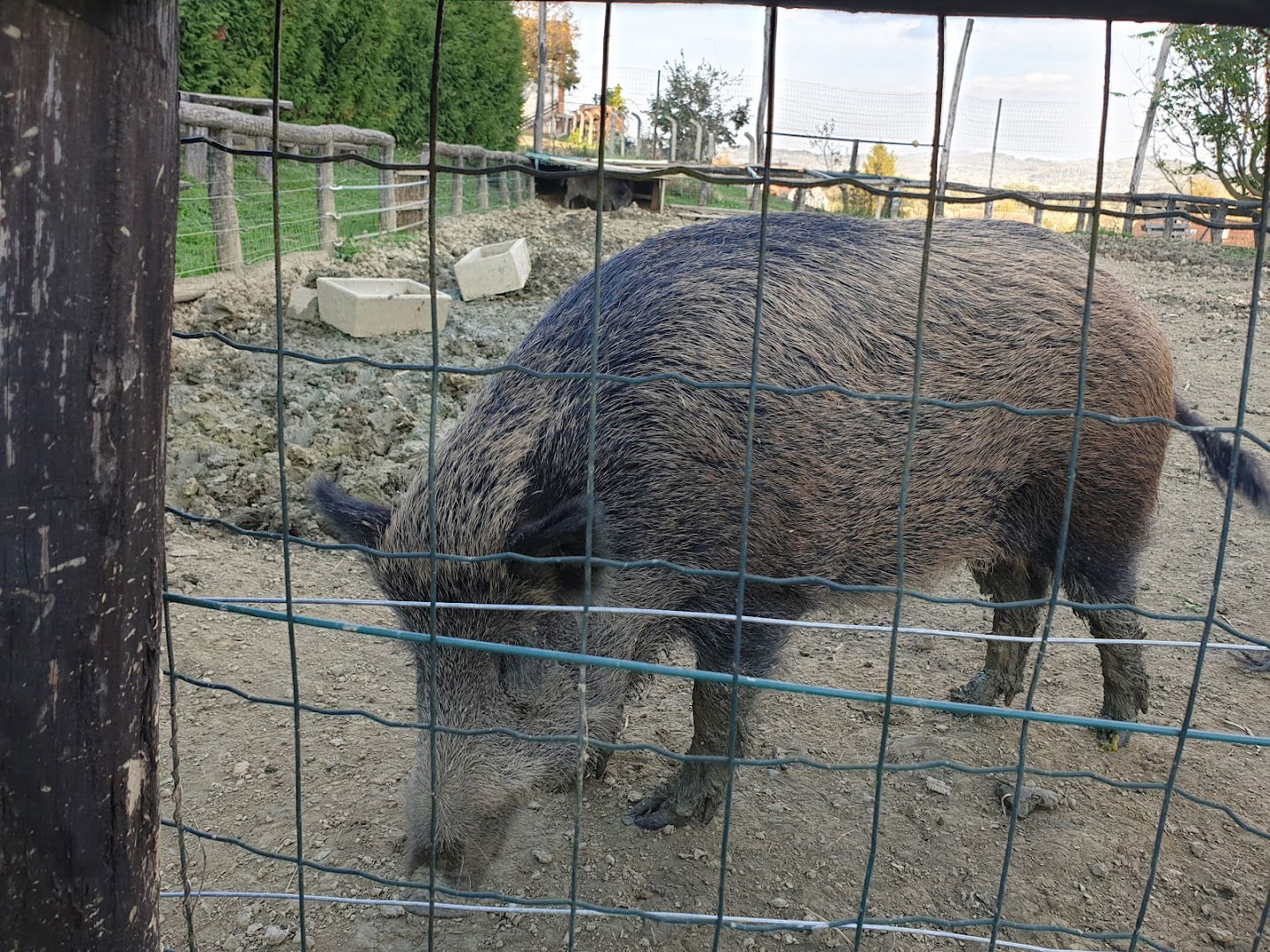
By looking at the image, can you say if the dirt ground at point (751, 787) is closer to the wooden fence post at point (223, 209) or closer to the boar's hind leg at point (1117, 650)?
the boar's hind leg at point (1117, 650)

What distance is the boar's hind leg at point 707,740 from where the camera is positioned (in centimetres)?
305

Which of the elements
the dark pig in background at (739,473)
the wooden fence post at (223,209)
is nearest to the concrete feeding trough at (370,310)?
the wooden fence post at (223,209)

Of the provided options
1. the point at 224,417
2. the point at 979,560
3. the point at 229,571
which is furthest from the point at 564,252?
the point at 979,560

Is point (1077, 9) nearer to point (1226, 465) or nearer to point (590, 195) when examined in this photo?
point (1226, 465)

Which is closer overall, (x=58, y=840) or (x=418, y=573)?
(x=58, y=840)

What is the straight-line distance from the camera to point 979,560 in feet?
11.6

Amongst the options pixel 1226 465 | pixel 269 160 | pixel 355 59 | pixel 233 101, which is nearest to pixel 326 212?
pixel 269 160

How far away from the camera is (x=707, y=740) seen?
312cm

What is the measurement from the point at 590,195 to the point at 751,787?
58.6ft

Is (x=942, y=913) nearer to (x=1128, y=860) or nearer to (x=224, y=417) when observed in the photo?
(x=1128, y=860)

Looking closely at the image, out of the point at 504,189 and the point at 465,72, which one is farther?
the point at 465,72

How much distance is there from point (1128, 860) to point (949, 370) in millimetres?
1493

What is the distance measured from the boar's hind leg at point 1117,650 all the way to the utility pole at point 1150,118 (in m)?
16.9

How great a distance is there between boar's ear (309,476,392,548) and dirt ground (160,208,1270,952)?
33.0 inches
